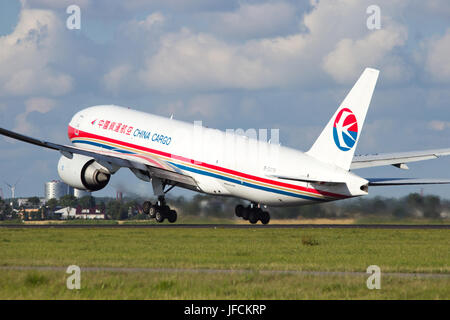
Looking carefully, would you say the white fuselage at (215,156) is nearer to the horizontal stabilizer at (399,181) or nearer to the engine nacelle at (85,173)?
the engine nacelle at (85,173)

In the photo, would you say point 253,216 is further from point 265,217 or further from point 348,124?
point 348,124

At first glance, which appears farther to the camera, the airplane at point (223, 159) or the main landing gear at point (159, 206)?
the main landing gear at point (159, 206)

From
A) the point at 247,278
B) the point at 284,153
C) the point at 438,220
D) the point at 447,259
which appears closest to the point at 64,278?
the point at 247,278

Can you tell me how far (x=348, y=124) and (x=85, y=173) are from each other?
19.4m

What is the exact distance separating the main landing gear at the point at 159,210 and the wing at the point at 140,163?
1.81 metres

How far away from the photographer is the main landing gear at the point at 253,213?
60.2m

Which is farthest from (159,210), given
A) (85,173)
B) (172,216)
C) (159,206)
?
(85,173)

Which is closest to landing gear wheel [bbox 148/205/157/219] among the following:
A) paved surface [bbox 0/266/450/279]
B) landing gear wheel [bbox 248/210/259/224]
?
landing gear wheel [bbox 248/210/259/224]

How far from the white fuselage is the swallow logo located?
1.46 metres

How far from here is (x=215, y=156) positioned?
185 ft

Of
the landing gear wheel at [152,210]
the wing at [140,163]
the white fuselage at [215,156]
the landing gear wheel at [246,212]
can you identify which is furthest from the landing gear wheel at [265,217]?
the landing gear wheel at [152,210]
